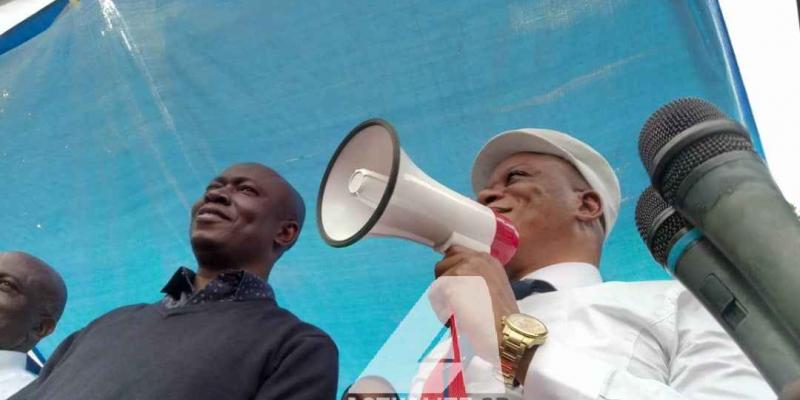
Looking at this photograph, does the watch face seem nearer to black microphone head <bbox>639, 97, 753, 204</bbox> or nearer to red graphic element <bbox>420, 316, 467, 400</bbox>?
red graphic element <bbox>420, 316, 467, 400</bbox>

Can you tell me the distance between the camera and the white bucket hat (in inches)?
58.7

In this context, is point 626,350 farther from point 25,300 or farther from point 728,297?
point 25,300

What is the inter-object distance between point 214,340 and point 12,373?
1.08m

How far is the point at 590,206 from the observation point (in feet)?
4.89

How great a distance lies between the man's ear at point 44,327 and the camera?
6.79 ft

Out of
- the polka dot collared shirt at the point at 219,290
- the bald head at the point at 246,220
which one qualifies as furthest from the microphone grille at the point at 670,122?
the bald head at the point at 246,220

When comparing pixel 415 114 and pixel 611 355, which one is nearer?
pixel 611 355

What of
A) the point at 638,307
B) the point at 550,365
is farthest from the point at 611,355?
the point at 550,365

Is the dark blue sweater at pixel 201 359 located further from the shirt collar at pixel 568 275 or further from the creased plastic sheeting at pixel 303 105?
the creased plastic sheeting at pixel 303 105

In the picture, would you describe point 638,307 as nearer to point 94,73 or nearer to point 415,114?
point 415,114

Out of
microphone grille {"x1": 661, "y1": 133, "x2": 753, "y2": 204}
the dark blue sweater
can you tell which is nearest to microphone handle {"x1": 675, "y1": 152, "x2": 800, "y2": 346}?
microphone grille {"x1": 661, "y1": 133, "x2": 753, "y2": 204}

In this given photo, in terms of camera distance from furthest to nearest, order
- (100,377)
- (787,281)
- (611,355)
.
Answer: (100,377) → (611,355) → (787,281)

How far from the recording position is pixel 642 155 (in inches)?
22.1

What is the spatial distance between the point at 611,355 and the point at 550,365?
0.30 m
